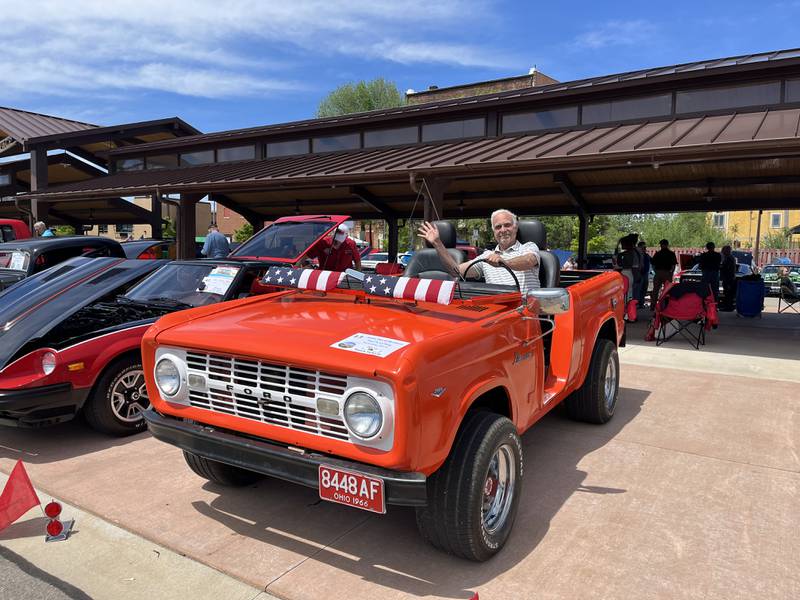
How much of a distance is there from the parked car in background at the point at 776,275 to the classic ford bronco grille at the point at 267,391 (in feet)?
75.1

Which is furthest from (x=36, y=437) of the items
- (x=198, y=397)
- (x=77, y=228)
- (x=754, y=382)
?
(x=77, y=228)

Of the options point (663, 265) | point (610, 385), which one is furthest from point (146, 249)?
point (663, 265)

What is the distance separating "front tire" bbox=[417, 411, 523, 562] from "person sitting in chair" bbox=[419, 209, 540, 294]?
161cm

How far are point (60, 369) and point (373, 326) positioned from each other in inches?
109

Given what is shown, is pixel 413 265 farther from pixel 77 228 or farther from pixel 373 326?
pixel 77 228

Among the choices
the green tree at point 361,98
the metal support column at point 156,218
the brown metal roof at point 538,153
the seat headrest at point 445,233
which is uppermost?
the green tree at point 361,98

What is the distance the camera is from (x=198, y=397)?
2.99 metres

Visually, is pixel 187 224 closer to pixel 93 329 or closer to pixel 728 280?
pixel 93 329

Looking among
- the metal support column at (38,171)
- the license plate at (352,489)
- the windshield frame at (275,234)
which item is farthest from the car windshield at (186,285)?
the metal support column at (38,171)

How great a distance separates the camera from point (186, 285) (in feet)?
17.8

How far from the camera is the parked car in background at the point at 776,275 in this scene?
21172 millimetres

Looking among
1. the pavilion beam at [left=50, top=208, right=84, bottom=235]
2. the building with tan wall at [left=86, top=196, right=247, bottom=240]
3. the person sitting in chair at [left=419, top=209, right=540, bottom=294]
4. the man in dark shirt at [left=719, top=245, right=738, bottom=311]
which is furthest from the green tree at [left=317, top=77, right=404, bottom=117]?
the person sitting in chair at [left=419, top=209, right=540, bottom=294]

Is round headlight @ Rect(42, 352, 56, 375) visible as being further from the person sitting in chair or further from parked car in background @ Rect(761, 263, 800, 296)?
parked car in background @ Rect(761, 263, 800, 296)

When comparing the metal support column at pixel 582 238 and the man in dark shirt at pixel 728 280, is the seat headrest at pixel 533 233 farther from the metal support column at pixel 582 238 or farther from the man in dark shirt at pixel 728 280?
the man in dark shirt at pixel 728 280
